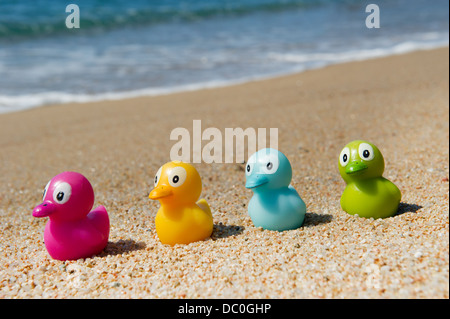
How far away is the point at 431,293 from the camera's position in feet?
7.26

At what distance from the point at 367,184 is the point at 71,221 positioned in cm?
199

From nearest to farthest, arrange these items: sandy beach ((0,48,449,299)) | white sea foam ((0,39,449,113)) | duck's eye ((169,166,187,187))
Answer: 1. sandy beach ((0,48,449,299))
2. duck's eye ((169,166,187,187))
3. white sea foam ((0,39,449,113))

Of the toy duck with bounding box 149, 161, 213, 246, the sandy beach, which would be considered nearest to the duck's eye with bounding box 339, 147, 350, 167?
the sandy beach

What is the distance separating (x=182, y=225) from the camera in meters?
3.12

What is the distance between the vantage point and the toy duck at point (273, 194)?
3211 mm

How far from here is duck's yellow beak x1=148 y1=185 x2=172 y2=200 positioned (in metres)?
3.01

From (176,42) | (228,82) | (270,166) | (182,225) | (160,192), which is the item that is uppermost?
(176,42)

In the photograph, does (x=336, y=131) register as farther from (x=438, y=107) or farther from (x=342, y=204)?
(x=342, y=204)

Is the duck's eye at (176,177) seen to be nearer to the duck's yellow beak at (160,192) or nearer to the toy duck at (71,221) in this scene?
the duck's yellow beak at (160,192)

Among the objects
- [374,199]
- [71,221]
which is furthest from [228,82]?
[71,221]

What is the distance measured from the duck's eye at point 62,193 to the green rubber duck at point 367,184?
5.92ft

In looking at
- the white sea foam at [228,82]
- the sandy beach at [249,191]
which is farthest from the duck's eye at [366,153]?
the white sea foam at [228,82]

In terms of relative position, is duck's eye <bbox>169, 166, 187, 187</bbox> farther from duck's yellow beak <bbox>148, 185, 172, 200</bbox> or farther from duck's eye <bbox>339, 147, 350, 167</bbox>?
duck's eye <bbox>339, 147, 350, 167</bbox>

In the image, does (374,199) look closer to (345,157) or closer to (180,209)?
(345,157)
